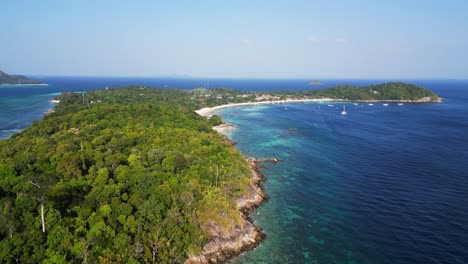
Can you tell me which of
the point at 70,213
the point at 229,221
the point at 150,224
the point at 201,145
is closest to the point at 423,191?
the point at 229,221

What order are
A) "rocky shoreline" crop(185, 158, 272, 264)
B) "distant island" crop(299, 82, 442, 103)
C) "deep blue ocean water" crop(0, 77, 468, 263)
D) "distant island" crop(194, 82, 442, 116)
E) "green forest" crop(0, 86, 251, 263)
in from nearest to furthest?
1. "green forest" crop(0, 86, 251, 263)
2. "rocky shoreline" crop(185, 158, 272, 264)
3. "deep blue ocean water" crop(0, 77, 468, 263)
4. "distant island" crop(194, 82, 442, 116)
5. "distant island" crop(299, 82, 442, 103)

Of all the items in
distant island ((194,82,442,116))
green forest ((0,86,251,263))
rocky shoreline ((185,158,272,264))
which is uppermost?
distant island ((194,82,442,116))

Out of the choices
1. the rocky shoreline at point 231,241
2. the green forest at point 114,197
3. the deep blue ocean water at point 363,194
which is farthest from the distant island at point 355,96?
the rocky shoreline at point 231,241

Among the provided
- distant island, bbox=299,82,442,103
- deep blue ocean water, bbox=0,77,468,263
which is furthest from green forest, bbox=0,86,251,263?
distant island, bbox=299,82,442,103

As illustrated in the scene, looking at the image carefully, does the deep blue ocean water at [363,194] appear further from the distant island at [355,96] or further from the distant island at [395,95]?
the distant island at [395,95]

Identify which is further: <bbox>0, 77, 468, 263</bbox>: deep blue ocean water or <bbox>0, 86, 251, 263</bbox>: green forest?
<bbox>0, 77, 468, 263</bbox>: deep blue ocean water

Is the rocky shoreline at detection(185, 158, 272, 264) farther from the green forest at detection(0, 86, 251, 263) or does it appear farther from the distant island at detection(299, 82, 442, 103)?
the distant island at detection(299, 82, 442, 103)

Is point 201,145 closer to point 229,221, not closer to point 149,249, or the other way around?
point 229,221
